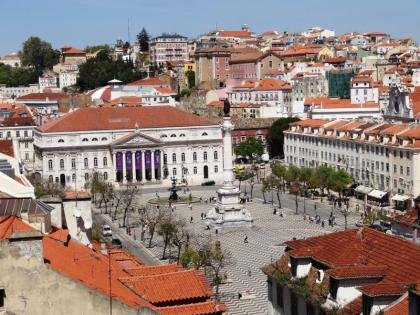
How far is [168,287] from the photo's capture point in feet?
61.3

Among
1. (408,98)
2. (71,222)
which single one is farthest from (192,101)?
(71,222)

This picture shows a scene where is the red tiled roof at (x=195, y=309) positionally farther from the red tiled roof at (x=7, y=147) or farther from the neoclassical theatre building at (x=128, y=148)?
the neoclassical theatre building at (x=128, y=148)

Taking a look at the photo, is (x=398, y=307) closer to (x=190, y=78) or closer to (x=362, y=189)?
(x=362, y=189)

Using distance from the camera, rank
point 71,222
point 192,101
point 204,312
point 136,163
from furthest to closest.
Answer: point 192,101 < point 136,163 < point 71,222 < point 204,312

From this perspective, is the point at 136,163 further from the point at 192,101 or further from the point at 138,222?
the point at 192,101

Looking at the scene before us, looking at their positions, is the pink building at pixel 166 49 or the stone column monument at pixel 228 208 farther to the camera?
the pink building at pixel 166 49

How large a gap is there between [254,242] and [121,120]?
155ft

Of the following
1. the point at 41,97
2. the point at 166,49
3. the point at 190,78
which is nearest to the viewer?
the point at 41,97

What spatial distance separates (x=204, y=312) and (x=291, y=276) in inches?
213

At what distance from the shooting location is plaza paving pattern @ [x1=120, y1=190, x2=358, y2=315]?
40375 millimetres

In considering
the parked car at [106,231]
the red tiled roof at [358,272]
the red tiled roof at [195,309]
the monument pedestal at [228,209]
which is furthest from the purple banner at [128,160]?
the red tiled roof at [195,309]

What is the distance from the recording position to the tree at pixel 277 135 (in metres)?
105

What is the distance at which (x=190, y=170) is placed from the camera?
100625 mm

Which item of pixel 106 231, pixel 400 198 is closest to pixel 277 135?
pixel 400 198
